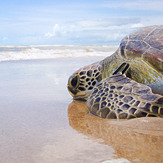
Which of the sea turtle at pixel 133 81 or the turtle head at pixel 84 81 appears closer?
the sea turtle at pixel 133 81

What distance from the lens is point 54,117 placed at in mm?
2523

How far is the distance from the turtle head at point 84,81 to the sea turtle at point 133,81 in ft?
0.28

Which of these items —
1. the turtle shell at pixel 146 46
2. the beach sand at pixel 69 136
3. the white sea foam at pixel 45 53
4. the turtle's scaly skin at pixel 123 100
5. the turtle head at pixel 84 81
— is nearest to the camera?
the beach sand at pixel 69 136

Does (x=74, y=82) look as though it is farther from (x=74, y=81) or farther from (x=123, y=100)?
(x=123, y=100)

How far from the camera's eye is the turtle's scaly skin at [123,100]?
218 cm

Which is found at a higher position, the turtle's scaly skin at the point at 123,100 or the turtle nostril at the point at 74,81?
the turtle's scaly skin at the point at 123,100

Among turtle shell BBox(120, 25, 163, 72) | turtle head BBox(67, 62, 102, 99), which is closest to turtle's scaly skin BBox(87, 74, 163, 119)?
turtle shell BBox(120, 25, 163, 72)

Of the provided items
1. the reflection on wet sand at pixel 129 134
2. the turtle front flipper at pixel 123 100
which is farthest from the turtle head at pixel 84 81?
the reflection on wet sand at pixel 129 134

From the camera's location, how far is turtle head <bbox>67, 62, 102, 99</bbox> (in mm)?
3492

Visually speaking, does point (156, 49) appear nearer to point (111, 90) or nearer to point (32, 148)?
point (111, 90)

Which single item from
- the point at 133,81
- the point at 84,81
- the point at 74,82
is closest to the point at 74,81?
the point at 74,82

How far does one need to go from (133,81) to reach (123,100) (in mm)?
317

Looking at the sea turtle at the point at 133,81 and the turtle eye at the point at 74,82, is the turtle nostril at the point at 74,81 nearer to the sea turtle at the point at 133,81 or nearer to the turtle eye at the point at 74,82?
the turtle eye at the point at 74,82

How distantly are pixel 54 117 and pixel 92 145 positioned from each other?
0.93m
